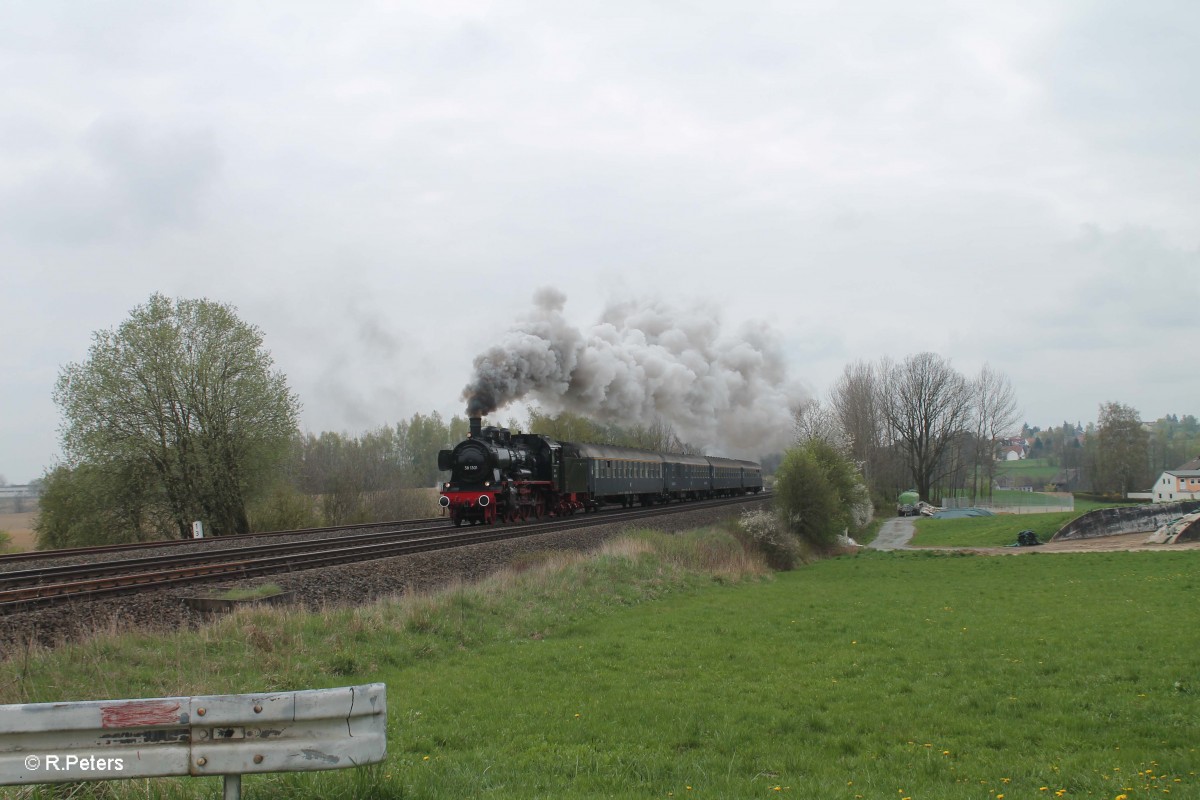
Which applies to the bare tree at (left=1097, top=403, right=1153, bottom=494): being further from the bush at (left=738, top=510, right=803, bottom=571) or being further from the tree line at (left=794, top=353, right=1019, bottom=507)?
the bush at (left=738, top=510, right=803, bottom=571)

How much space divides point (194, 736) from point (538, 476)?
102 feet

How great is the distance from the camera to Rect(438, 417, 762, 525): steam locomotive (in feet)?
99.2

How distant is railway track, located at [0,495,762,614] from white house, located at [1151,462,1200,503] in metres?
87.6

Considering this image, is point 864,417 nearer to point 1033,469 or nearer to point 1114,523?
point 1114,523

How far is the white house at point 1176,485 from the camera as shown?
293 feet

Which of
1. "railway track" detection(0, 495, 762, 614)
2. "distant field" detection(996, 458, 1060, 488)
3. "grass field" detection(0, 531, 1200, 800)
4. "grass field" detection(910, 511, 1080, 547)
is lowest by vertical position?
"distant field" detection(996, 458, 1060, 488)

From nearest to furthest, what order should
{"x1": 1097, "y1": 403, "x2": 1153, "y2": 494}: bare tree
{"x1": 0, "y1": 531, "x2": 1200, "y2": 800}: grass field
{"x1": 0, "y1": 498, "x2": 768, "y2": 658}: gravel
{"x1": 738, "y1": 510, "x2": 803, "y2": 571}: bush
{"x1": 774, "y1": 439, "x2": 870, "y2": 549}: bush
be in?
{"x1": 0, "y1": 531, "x2": 1200, "y2": 800}: grass field
{"x1": 0, "y1": 498, "x2": 768, "y2": 658}: gravel
{"x1": 738, "y1": 510, "x2": 803, "y2": 571}: bush
{"x1": 774, "y1": 439, "x2": 870, "y2": 549}: bush
{"x1": 1097, "y1": 403, "x2": 1153, "y2": 494}: bare tree

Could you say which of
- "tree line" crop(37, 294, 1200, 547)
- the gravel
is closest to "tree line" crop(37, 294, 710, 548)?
"tree line" crop(37, 294, 1200, 547)

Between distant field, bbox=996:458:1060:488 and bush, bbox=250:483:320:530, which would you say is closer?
bush, bbox=250:483:320:530

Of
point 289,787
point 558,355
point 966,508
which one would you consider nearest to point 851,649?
point 289,787

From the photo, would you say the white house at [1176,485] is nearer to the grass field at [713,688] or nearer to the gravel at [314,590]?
the grass field at [713,688]

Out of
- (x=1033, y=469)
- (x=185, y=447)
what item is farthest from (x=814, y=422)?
(x=1033, y=469)

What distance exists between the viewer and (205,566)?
56.3 ft

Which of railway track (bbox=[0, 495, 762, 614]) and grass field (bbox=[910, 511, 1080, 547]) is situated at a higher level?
railway track (bbox=[0, 495, 762, 614])
